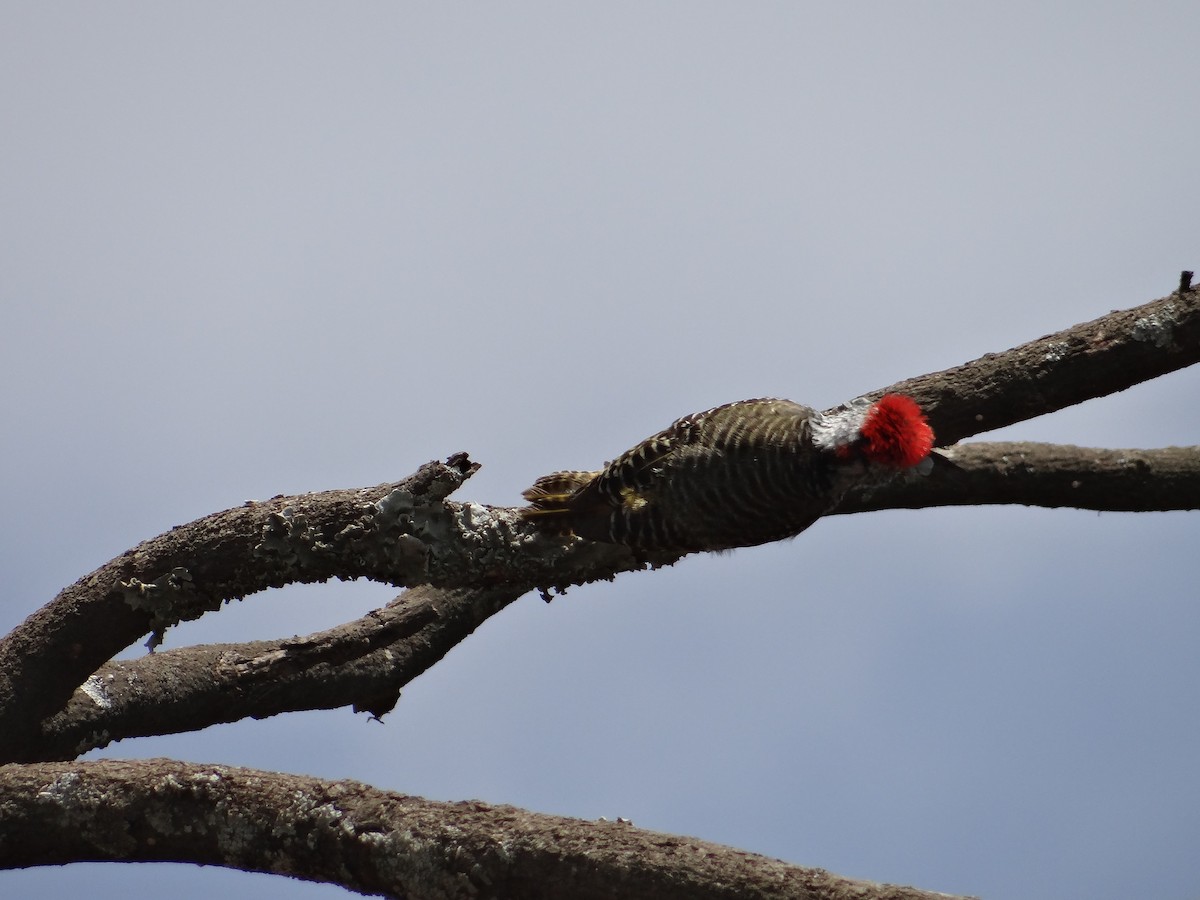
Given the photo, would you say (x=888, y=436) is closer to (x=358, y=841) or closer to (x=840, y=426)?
(x=840, y=426)

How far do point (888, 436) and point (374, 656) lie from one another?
7.00ft

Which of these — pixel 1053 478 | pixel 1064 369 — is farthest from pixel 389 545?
pixel 1053 478

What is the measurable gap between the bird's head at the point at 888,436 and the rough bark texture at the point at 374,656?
0.21m

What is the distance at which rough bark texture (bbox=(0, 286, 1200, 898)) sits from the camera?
2633 millimetres

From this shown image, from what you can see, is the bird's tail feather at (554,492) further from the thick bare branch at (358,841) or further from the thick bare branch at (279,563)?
the thick bare branch at (358,841)

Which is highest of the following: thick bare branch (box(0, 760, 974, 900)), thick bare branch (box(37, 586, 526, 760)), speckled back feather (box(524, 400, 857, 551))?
speckled back feather (box(524, 400, 857, 551))

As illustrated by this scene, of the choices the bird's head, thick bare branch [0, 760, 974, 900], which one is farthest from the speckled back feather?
thick bare branch [0, 760, 974, 900]

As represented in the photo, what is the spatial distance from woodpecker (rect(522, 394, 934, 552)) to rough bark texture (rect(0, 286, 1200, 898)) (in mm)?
135

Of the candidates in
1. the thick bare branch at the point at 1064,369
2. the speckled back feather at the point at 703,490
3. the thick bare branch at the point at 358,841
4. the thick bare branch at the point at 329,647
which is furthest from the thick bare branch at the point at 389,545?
the thick bare branch at the point at 358,841

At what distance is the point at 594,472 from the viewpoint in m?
3.64

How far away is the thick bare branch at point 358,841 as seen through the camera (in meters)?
2.51

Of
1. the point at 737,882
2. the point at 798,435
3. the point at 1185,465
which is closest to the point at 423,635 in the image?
the point at 798,435

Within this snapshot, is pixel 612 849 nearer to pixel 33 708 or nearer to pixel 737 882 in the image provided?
pixel 737 882

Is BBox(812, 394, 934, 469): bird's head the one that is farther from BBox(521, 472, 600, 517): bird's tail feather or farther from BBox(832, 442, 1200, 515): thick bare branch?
BBox(521, 472, 600, 517): bird's tail feather
